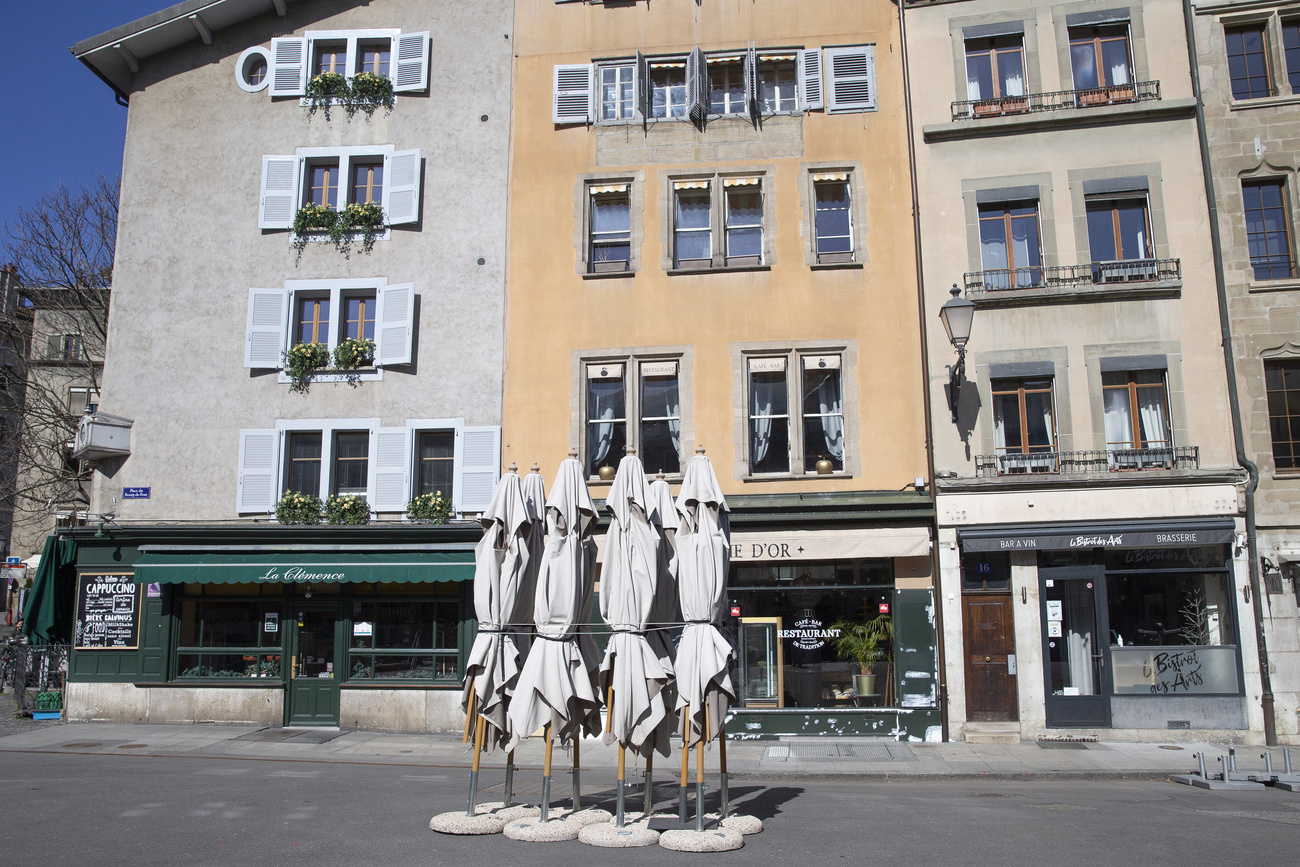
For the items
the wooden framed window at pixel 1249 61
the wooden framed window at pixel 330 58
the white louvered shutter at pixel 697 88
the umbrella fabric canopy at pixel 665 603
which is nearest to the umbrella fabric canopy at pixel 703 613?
the umbrella fabric canopy at pixel 665 603

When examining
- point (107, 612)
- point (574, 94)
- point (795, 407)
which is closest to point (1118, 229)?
point (795, 407)

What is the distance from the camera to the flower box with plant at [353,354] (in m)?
18.2

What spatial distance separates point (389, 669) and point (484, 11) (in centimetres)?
1346

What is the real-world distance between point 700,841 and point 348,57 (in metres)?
17.5

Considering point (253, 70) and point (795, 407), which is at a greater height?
point (253, 70)

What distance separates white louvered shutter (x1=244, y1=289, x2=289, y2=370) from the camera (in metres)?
18.4

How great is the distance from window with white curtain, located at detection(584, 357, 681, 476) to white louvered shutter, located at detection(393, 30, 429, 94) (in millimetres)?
7029

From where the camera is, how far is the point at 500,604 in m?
9.22

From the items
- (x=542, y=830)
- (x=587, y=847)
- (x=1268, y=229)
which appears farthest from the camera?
(x=1268, y=229)

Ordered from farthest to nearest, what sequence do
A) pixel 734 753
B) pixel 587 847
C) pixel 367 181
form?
pixel 367 181 → pixel 734 753 → pixel 587 847

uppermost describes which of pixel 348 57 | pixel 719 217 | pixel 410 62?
pixel 348 57

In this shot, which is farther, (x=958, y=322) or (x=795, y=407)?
(x=795, y=407)

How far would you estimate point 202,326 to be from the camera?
18.8m

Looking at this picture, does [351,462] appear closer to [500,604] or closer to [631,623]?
[500,604]
